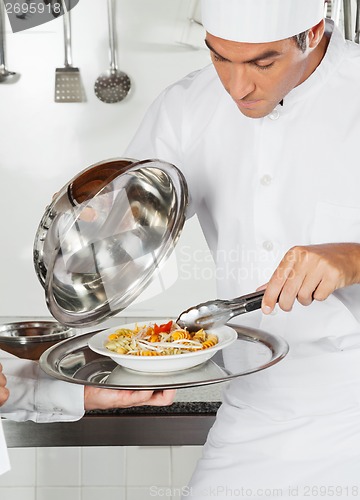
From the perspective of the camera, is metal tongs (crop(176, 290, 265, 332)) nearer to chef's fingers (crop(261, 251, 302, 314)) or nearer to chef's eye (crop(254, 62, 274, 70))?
chef's fingers (crop(261, 251, 302, 314))

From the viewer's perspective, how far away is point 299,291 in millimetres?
1069

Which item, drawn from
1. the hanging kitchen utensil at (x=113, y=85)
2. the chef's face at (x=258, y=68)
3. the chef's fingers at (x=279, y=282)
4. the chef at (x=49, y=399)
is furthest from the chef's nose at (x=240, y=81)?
the hanging kitchen utensil at (x=113, y=85)

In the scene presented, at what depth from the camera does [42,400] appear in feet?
4.61

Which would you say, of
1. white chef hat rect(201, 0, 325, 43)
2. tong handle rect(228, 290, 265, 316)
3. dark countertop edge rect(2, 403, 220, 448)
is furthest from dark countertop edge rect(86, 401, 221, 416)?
white chef hat rect(201, 0, 325, 43)

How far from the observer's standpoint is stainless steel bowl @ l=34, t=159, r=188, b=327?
1163mm

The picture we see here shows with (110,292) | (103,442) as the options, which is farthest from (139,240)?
(103,442)

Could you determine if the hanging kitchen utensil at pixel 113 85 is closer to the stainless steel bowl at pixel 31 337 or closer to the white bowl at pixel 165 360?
the stainless steel bowl at pixel 31 337

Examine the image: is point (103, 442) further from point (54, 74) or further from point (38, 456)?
point (54, 74)

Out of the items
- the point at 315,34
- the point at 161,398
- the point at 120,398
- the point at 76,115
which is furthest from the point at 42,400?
the point at 76,115

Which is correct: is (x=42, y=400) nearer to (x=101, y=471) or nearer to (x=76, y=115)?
(x=101, y=471)

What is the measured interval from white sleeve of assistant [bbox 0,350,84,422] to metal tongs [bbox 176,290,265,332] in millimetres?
286

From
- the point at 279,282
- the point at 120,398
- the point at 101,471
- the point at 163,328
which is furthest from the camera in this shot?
the point at 101,471

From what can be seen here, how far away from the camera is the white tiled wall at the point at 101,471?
7.54 ft

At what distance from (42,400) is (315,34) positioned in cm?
76
